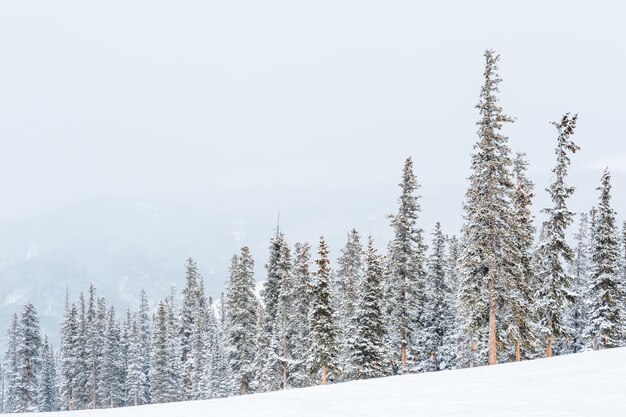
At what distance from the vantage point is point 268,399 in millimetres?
13633

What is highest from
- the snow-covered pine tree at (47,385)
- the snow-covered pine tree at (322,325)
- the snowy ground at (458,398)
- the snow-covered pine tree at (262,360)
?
the snowy ground at (458,398)

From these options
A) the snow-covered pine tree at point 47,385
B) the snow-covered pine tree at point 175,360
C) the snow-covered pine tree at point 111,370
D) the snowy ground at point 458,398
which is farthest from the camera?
the snow-covered pine tree at point 47,385

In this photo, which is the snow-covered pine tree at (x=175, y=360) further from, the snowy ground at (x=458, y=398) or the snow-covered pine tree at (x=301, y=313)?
the snowy ground at (x=458, y=398)

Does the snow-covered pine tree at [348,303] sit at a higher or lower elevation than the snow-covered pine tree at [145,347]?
higher

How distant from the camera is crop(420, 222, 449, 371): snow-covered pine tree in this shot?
158 ft

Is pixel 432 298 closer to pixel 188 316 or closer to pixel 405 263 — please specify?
pixel 405 263

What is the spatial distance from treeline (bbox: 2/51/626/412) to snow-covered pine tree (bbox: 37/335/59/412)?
829 inches

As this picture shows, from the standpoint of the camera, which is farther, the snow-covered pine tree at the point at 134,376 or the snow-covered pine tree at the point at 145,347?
the snow-covered pine tree at the point at 145,347

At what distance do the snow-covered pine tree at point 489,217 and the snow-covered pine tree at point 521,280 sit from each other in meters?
0.66

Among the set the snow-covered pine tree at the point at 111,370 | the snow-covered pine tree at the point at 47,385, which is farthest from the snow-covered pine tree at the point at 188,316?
the snow-covered pine tree at the point at 47,385

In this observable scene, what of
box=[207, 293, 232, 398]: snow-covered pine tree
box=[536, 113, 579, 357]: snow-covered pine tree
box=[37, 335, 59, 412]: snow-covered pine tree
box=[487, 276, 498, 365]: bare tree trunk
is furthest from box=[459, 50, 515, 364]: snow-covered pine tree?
box=[37, 335, 59, 412]: snow-covered pine tree

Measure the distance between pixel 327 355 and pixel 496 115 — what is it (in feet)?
71.2

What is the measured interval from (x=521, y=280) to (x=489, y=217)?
4628 millimetres

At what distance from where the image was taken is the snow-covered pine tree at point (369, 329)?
39656mm
